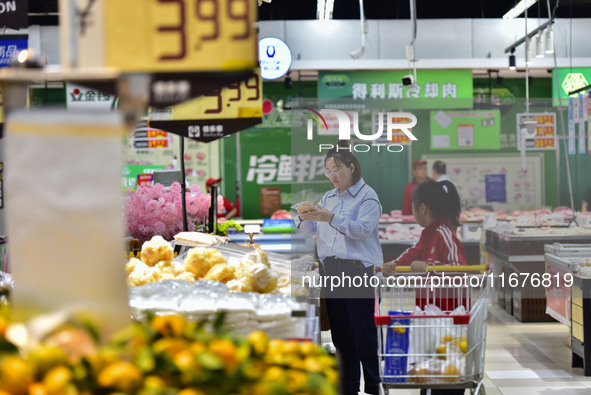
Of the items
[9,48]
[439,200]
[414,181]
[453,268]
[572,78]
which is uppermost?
[572,78]

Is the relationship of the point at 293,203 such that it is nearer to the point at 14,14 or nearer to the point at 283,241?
the point at 283,241

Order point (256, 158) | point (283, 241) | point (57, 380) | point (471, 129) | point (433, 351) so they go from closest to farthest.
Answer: point (57, 380)
point (433, 351)
point (471, 129)
point (283, 241)
point (256, 158)

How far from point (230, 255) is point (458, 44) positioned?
9102 millimetres

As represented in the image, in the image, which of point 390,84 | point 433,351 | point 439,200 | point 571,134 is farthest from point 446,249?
point 390,84

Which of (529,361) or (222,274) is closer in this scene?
(222,274)

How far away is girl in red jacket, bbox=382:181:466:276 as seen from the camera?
511 centimetres

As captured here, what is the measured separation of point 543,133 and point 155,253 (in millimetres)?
4098

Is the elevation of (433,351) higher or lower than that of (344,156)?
lower

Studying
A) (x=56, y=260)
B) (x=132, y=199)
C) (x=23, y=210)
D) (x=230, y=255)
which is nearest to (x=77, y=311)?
(x=56, y=260)

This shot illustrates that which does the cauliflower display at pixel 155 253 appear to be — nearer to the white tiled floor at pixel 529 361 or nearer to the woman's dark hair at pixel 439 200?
the woman's dark hair at pixel 439 200

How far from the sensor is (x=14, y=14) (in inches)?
172

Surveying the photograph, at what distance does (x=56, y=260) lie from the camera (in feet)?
4.53

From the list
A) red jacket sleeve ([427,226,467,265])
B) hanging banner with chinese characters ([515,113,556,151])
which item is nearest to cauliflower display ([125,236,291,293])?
red jacket sleeve ([427,226,467,265])

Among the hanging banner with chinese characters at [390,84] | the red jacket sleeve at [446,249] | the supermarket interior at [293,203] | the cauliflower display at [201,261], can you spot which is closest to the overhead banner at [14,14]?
the supermarket interior at [293,203]
